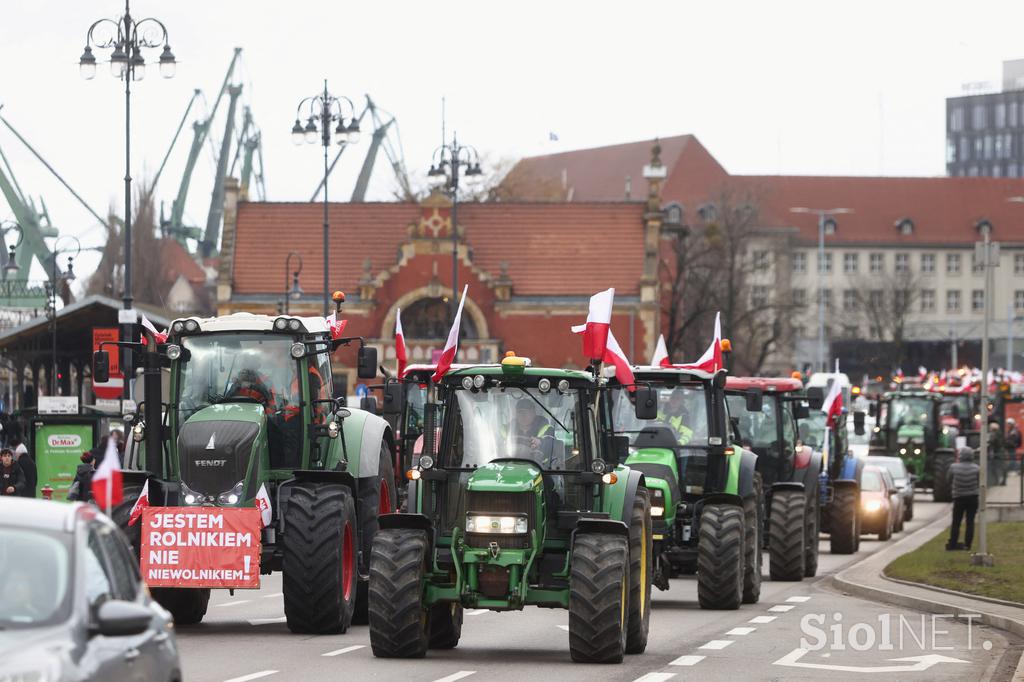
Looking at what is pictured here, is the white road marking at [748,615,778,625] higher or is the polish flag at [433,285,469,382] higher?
the polish flag at [433,285,469,382]

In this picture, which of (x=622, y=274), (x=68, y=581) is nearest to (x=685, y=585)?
(x=68, y=581)

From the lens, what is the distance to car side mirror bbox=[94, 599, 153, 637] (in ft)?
24.8

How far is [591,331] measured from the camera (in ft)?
57.0

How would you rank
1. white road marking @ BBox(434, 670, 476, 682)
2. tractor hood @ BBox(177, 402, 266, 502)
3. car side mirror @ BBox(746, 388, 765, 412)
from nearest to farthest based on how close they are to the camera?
1. white road marking @ BBox(434, 670, 476, 682)
2. tractor hood @ BBox(177, 402, 266, 502)
3. car side mirror @ BBox(746, 388, 765, 412)

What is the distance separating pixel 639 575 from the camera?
53.3 feet

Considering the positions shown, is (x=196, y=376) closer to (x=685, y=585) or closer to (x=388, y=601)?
(x=388, y=601)

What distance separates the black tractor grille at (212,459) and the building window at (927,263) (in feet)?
464

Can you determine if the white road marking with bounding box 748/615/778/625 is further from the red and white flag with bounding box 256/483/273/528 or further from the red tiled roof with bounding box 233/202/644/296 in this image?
the red tiled roof with bounding box 233/202/644/296

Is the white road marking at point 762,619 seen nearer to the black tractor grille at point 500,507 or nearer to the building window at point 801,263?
the black tractor grille at point 500,507

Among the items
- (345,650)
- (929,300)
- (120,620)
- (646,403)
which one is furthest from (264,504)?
(929,300)

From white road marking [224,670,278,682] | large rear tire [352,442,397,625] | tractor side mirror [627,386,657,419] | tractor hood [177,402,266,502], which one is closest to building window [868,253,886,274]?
large rear tire [352,442,397,625]

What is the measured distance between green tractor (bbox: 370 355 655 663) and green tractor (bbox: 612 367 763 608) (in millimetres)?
4307

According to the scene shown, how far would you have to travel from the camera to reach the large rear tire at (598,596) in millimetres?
15211

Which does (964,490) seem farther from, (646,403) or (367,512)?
(646,403)
